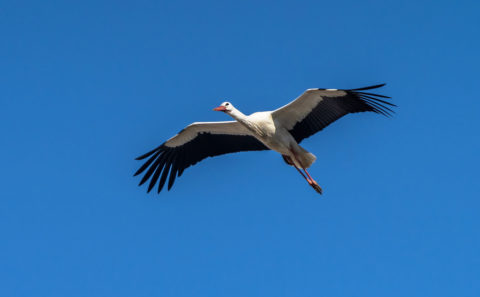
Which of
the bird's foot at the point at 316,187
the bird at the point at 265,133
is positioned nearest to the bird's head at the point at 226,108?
the bird at the point at 265,133

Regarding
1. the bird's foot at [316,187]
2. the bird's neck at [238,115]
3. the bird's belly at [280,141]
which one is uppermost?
the bird's neck at [238,115]

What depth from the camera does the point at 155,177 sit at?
13664mm

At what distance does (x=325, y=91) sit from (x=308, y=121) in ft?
2.84

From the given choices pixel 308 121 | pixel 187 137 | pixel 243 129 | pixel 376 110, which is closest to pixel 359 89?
pixel 376 110

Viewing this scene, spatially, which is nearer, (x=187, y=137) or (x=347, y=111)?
(x=347, y=111)

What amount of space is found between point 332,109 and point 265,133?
1318mm

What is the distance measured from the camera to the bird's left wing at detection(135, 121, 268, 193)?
542 inches

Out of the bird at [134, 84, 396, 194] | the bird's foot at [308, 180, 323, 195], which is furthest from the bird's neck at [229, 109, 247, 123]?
the bird's foot at [308, 180, 323, 195]

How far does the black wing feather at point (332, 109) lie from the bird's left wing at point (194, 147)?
1224mm

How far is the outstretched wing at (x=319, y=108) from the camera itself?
12.3 meters

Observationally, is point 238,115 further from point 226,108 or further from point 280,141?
point 280,141

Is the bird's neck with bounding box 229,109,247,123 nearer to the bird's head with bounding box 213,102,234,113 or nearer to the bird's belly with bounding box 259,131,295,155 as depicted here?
the bird's head with bounding box 213,102,234,113

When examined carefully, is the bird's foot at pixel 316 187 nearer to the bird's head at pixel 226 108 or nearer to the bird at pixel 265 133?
the bird at pixel 265 133

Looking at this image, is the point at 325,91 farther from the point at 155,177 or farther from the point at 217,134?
the point at 155,177
